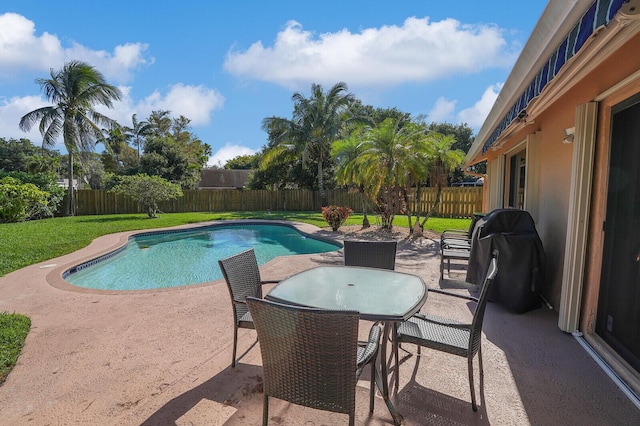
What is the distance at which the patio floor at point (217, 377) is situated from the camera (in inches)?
85.8

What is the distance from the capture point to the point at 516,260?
12.7 ft

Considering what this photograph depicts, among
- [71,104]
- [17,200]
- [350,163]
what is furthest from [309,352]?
[71,104]

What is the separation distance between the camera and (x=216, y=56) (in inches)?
467

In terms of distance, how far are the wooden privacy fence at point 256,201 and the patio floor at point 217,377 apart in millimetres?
14021

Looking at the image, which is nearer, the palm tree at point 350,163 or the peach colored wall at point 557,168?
the peach colored wall at point 557,168

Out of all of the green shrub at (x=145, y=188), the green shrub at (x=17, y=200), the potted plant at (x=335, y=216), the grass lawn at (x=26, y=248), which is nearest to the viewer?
the grass lawn at (x=26, y=248)

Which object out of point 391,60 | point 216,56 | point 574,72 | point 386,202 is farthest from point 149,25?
point 574,72

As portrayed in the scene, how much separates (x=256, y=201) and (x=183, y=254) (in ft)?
45.3

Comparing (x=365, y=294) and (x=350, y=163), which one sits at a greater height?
(x=350, y=163)

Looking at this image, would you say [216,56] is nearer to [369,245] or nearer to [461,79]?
[461,79]

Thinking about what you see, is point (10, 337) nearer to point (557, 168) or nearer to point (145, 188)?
point (557, 168)

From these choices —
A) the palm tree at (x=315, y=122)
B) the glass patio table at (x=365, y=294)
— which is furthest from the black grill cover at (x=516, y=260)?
the palm tree at (x=315, y=122)

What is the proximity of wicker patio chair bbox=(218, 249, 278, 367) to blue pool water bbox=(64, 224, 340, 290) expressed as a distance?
170 inches

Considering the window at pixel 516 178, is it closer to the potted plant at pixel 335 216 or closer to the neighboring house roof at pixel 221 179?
the potted plant at pixel 335 216
